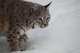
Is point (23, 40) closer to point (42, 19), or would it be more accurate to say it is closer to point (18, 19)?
point (18, 19)

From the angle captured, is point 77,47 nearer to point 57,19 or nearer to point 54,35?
point 54,35

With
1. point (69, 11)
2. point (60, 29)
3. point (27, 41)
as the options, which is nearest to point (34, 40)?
point (27, 41)

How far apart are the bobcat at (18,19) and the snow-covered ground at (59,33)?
0.29 meters

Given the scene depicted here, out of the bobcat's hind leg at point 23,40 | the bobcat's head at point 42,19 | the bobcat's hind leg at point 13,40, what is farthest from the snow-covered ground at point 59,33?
the bobcat's head at point 42,19

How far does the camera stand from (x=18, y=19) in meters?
5.25

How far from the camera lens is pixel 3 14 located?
541 cm

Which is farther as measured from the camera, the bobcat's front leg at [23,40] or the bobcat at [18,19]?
the bobcat's front leg at [23,40]

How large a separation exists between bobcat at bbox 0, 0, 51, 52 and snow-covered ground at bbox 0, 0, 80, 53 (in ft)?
0.97

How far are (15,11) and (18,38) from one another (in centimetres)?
46

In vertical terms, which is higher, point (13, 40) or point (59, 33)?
point (59, 33)

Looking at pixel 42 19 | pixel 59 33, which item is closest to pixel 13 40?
pixel 42 19

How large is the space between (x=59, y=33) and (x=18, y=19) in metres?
0.87

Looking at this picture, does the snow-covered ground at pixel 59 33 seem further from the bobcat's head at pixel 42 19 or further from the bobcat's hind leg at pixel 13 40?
the bobcat's head at pixel 42 19

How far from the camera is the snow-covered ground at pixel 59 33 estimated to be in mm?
5199
